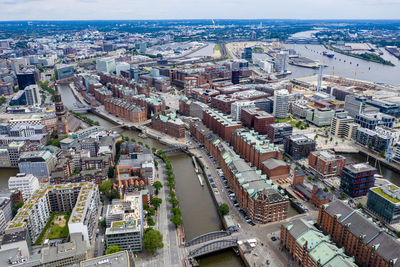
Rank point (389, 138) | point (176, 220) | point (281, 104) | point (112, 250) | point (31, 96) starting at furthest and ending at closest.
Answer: point (31, 96), point (281, 104), point (389, 138), point (176, 220), point (112, 250)

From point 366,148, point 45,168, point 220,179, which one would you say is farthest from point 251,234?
point 366,148

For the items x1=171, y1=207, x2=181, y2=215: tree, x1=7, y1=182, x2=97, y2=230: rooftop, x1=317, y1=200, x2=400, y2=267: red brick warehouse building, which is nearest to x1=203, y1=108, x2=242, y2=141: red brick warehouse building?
x1=171, y1=207, x2=181, y2=215: tree

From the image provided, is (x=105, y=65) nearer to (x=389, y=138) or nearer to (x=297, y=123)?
(x=297, y=123)

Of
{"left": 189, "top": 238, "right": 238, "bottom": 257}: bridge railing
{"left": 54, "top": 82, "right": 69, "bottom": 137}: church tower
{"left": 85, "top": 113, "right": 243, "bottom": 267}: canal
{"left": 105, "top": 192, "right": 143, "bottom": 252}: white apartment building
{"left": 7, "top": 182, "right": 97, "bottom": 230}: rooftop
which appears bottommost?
{"left": 85, "top": 113, "right": 243, "bottom": 267}: canal

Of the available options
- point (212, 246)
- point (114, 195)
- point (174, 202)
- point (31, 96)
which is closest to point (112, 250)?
point (212, 246)

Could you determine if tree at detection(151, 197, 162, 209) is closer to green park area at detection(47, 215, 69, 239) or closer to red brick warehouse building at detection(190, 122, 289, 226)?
red brick warehouse building at detection(190, 122, 289, 226)

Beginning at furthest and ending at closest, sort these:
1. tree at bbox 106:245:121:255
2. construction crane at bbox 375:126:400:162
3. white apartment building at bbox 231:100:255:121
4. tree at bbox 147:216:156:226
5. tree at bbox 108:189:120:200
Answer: white apartment building at bbox 231:100:255:121 → construction crane at bbox 375:126:400:162 → tree at bbox 108:189:120:200 → tree at bbox 147:216:156:226 → tree at bbox 106:245:121:255

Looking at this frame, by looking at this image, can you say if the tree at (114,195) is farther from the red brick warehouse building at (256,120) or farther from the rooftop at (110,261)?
the red brick warehouse building at (256,120)

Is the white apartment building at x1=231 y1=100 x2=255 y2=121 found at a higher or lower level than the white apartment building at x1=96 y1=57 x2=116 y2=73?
lower
